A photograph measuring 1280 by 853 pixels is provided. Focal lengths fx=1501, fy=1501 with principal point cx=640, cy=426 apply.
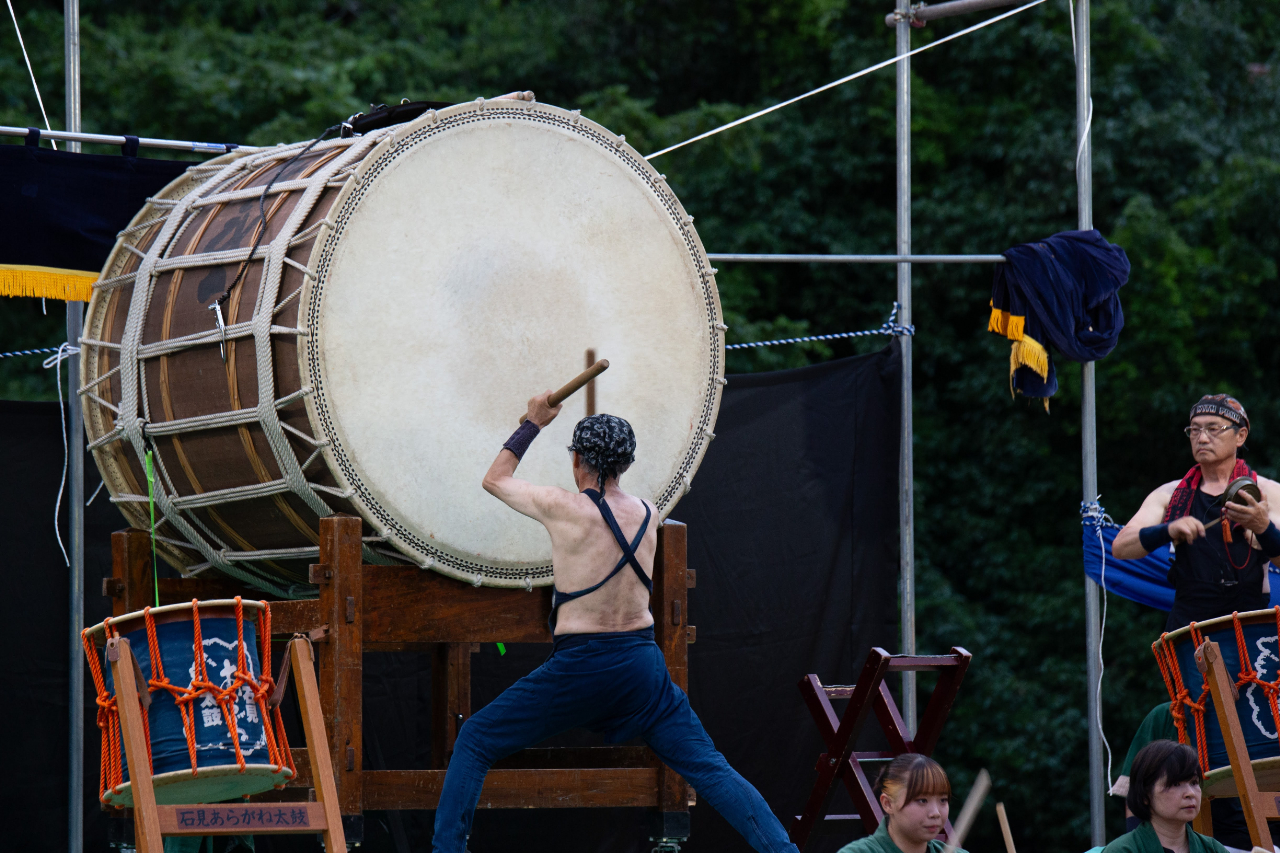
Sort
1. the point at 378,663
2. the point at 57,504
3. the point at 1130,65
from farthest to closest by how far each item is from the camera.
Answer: the point at 1130,65 < the point at 378,663 < the point at 57,504

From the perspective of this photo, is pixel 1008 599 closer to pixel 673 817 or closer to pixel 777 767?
pixel 777 767

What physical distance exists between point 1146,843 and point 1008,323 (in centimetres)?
245

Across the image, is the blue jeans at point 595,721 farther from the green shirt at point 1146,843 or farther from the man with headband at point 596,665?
the green shirt at point 1146,843

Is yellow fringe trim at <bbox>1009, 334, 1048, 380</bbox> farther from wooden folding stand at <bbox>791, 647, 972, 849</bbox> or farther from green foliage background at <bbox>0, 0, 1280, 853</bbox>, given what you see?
green foliage background at <bbox>0, 0, 1280, 853</bbox>

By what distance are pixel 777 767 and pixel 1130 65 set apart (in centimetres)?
646

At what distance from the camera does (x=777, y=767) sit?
5.48 m

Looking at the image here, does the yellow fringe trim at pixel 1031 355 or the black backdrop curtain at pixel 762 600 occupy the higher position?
the yellow fringe trim at pixel 1031 355

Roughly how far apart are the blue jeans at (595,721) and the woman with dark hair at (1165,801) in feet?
2.58

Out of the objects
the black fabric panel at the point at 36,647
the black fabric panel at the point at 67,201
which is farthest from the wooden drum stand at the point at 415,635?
the black fabric panel at the point at 67,201

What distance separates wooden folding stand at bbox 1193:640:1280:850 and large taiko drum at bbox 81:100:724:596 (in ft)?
4.78

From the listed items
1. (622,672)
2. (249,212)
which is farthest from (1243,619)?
(249,212)

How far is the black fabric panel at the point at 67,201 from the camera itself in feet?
14.7

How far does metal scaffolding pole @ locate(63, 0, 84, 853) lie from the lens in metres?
4.52

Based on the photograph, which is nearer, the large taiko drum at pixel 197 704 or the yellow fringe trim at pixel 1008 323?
the large taiko drum at pixel 197 704
